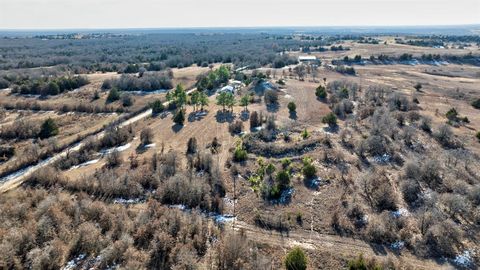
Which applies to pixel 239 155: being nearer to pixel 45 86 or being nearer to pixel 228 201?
Result: pixel 228 201

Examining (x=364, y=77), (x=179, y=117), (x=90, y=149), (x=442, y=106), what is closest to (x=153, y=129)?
(x=179, y=117)

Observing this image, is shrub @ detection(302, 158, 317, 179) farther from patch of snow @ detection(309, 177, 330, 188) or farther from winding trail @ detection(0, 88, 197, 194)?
winding trail @ detection(0, 88, 197, 194)

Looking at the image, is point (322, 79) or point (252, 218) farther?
point (322, 79)

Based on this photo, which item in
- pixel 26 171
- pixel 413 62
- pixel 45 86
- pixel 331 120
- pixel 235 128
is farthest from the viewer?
pixel 413 62

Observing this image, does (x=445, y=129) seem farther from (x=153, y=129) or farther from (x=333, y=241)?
(x=153, y=129)

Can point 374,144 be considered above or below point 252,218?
above

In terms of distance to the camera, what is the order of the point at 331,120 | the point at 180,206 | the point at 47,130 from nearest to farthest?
1. the point at 180,206
2. the point at 331,120
3. the point at 47,130

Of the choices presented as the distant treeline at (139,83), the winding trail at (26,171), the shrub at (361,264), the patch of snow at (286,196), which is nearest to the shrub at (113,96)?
the distant treeline at (139,83)

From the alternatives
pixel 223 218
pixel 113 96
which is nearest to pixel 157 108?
pixel 113 96
